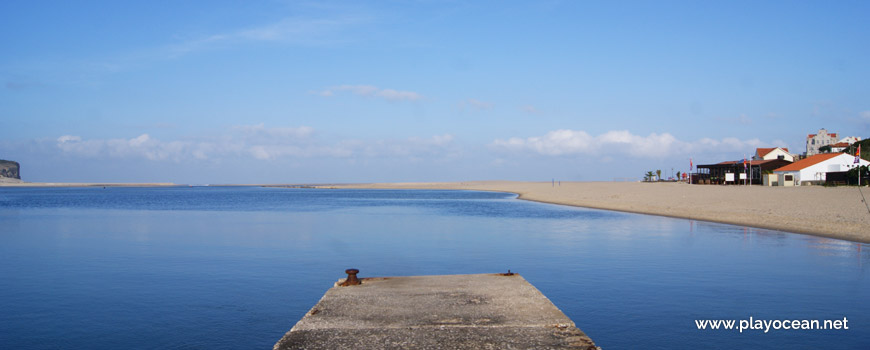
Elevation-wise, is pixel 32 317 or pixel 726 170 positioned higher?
pixel 726 170

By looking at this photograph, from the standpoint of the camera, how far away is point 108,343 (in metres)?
10.7

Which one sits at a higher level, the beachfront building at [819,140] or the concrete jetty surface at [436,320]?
the beachfront building at [819,140]

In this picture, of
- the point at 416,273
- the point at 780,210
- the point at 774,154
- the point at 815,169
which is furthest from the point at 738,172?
the point at 416,273

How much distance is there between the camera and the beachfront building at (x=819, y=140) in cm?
14388

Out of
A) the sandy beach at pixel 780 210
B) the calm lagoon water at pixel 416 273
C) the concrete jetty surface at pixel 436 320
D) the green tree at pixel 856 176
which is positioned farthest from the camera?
the green tree at pixel 856 176

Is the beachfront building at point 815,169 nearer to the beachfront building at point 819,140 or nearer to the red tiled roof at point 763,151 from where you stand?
the red tiled roof at point 763,151

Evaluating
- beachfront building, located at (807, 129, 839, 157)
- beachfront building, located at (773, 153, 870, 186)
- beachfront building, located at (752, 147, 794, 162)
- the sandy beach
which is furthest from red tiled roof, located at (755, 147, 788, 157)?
the sandy beach

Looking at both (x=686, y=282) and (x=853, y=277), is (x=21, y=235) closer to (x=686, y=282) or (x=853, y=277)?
(x=686, y=282)

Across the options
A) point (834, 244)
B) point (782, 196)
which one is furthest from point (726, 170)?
point (834, 244)

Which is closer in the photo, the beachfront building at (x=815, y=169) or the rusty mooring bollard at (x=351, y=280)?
the rusty mooring bollard at (x=351, y=280)

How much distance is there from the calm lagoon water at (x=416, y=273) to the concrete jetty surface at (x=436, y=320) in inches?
59.3

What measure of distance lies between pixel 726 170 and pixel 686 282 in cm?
7829

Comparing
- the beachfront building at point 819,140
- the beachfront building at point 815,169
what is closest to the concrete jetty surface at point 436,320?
the beachfront building at point 815,169

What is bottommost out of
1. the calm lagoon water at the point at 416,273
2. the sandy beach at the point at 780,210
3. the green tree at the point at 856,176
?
the calm lagoon water at the point at 416,273
